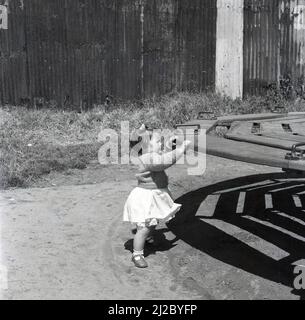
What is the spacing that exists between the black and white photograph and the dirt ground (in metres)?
0.02

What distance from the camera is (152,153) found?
3.96 m

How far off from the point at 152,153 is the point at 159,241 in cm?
87

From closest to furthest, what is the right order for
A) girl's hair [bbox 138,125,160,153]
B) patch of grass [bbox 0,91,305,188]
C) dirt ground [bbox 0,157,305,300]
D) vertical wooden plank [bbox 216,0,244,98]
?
dirt ground [bbox 0,157,305,300]
girl's hair [bbox 138,125,160,153]
patch of grass [bbox 0,91,305,188]
vertical wooden plank [bbox 216,0,244,98]

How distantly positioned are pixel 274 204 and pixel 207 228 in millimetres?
1032

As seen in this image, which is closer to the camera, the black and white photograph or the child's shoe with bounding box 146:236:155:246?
the black and white photograph

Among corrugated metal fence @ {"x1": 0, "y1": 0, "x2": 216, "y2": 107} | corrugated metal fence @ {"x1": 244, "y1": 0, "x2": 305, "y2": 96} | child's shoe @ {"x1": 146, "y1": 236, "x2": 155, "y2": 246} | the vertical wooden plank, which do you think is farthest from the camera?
corrugated metal fence @ {"x1": 244, "y1": 0, "x2": 305, "y2": 96}

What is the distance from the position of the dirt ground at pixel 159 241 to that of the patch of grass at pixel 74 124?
407 millimetres

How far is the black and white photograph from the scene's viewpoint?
363 centimetres

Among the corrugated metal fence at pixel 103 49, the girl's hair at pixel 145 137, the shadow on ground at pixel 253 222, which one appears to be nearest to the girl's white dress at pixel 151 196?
the girl's hair at pixel 145 137

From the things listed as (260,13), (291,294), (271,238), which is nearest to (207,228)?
(271,238)

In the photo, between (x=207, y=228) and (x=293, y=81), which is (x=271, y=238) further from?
(x=293, y=81)

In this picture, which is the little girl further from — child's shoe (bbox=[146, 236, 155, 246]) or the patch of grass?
the patch of grass

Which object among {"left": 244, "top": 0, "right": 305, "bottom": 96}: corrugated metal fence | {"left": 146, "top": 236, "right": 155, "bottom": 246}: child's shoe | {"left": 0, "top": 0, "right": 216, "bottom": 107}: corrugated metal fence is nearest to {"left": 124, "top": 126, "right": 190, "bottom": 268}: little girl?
{"left": 146, "top": 236, "right": 155, "bottom": 246}: child's shoe

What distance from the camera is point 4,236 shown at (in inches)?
172
